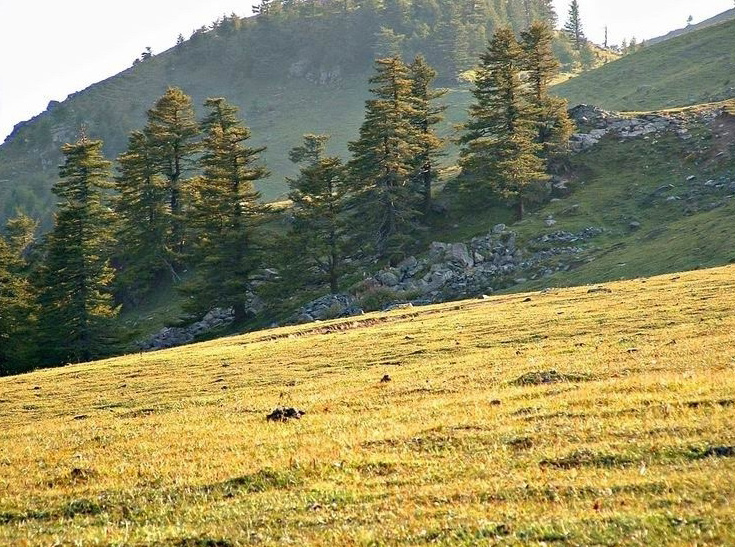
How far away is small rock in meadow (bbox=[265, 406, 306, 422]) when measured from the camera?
18.3 m

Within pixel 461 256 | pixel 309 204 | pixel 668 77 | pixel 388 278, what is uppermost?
pixel 668 77

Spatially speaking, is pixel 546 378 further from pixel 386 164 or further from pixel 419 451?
pixel 386 164

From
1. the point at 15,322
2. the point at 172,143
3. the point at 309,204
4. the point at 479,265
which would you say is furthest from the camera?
the point at 172,143

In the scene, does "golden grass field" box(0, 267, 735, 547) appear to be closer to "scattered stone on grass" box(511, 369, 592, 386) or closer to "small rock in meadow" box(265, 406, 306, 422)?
"scattered stone on grass" box(511, 369, 592, 386)

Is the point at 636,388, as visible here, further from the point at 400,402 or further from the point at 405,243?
the point at 405,243

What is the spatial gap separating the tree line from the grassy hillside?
110 feet

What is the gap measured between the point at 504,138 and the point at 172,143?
40.5 metres

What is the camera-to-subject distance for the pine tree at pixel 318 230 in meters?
65.4

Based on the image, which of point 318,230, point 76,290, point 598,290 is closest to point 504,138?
point 318,230

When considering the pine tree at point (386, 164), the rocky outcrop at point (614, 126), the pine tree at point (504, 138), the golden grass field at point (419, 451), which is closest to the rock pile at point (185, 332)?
the pine tree at point (386, 164)

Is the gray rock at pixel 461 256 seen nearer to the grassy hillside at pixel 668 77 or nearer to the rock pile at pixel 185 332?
the rock pile at pixel 185 332

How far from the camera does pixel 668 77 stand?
11475 cm

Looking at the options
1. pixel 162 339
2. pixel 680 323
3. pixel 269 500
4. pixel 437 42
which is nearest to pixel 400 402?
pixel 269 500

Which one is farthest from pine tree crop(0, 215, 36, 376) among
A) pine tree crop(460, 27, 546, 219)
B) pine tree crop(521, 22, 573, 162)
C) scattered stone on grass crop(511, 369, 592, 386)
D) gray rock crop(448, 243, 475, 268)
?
pine tree crop(521, 22, 573, 162)
